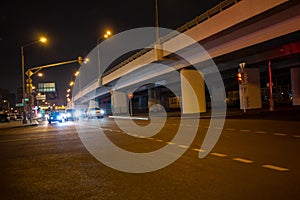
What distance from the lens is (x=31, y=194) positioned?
6.54 meters

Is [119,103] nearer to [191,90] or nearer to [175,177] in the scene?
[191,90]

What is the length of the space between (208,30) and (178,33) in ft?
17.9

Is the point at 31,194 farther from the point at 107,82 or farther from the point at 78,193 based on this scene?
the point at 107,82

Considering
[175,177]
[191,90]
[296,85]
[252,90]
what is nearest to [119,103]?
[191,90]

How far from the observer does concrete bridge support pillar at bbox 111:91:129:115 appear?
67875mm

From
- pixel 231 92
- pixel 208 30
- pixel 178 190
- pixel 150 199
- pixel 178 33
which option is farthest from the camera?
pixel 231 92

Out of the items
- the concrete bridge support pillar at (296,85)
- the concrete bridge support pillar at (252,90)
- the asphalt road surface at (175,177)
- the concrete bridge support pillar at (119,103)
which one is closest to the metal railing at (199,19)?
the concrete bridge support pillar at (252,90)

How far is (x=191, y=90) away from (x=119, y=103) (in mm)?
32991

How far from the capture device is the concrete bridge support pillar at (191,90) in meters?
38.3

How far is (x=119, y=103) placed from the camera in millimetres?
69562

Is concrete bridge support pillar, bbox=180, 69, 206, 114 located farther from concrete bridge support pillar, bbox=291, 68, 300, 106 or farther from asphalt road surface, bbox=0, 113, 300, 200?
asphalt road surface, bbox=0, 113, 300, 200

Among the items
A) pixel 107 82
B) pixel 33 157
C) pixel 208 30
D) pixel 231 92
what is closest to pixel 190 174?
pixel 33 157

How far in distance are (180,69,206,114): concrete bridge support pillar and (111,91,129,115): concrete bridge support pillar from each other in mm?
30343

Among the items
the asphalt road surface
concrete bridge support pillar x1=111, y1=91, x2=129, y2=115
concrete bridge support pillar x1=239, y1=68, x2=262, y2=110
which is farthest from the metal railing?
concrete bridge support pillar x1=111, y1=91, x2=129, y2=115
